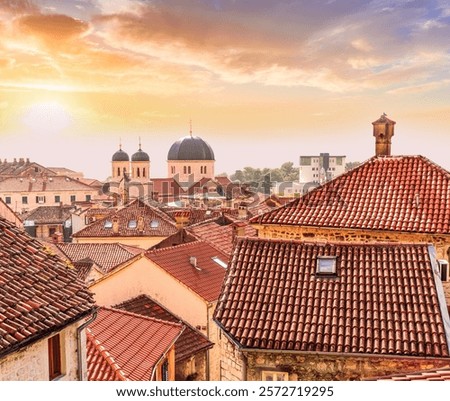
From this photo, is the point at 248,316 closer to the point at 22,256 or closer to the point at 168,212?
the point at 22,256

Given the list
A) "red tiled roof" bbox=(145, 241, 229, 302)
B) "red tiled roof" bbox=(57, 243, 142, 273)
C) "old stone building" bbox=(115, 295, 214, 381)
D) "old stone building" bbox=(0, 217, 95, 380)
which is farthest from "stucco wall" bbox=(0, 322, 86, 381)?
"red tiled roof" bbox=(57, 243, 142, 273)

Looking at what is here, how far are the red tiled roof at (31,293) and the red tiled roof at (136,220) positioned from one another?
44.3ft

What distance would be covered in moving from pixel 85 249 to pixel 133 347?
1026 cm

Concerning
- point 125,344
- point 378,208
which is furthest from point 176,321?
point 378,208

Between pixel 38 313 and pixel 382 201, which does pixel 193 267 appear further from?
pixel 38 313

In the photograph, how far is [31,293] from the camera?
434 centimetres

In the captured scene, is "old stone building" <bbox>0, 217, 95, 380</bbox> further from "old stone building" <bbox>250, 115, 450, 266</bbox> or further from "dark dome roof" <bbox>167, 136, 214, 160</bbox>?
"old stone building" <bbox>250, 115, 450, 266</bbox>

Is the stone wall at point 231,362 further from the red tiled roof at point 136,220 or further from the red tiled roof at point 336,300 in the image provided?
the red tiled roof at point 136,220

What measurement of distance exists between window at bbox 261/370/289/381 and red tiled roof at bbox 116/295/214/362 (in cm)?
269

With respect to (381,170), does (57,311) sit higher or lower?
lower

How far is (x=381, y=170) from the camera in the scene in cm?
782

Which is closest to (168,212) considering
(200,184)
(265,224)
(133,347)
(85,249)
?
(85,249)

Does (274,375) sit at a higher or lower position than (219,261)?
lower

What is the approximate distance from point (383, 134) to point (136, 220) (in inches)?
541
